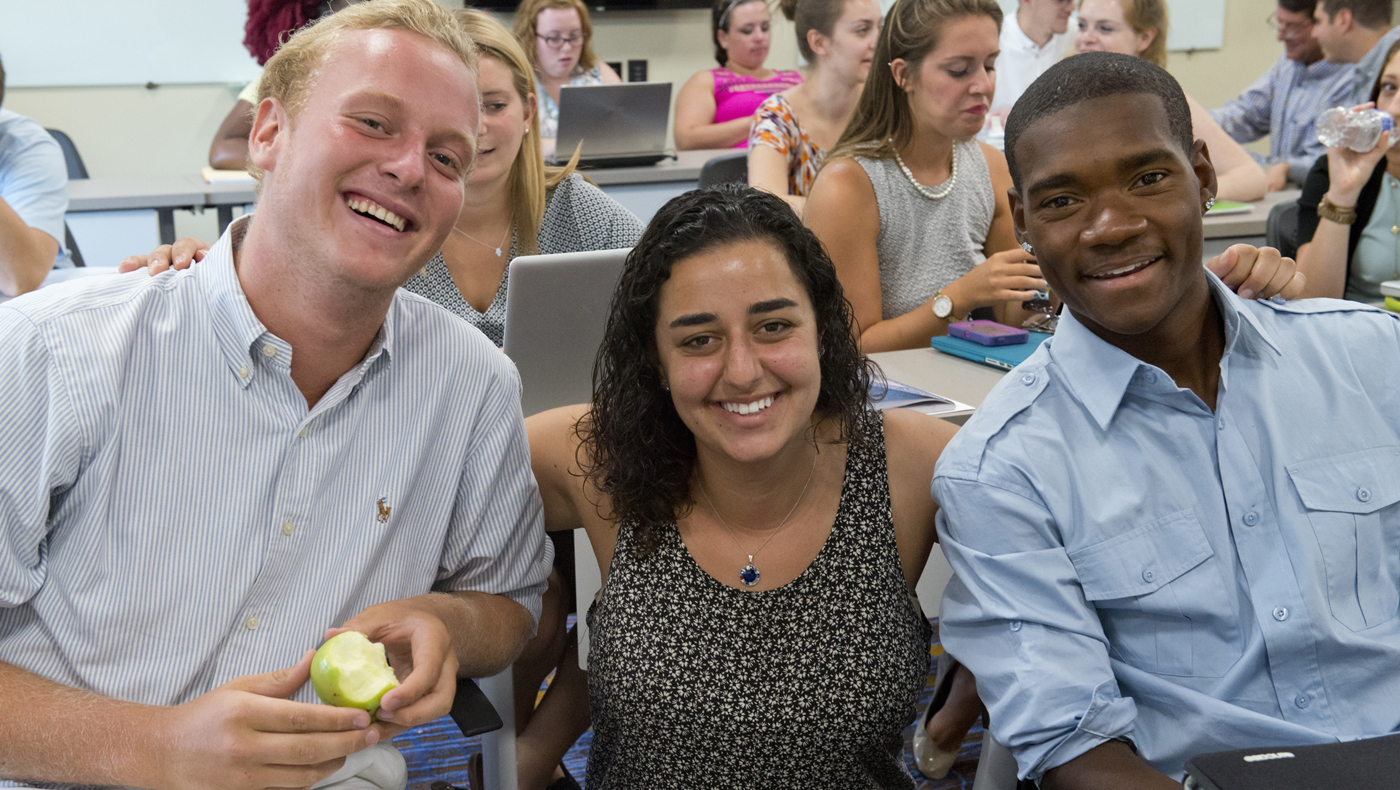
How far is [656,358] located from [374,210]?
16.8 inches

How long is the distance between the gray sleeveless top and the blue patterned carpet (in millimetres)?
950

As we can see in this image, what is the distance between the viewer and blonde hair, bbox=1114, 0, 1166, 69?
4312 millimetres

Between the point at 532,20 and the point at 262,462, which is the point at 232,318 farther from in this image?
the point at 532,20

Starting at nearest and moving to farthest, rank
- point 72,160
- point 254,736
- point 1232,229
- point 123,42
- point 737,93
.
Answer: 1. point 254,736
2. point 1232,229
3. point 72,160
4. point 737,93
5. point 123,42

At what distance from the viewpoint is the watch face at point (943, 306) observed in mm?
2506

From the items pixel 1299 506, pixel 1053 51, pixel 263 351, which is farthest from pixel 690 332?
pixel 1053 51

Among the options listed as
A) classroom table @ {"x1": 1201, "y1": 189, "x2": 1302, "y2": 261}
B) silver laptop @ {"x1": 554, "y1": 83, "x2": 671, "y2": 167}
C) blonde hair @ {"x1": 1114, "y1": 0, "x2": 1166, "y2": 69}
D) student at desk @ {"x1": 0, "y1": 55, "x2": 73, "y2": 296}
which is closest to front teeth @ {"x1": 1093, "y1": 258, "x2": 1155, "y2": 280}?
classroom table @ {"x1": 1201, "y1": 189, "x2": 1302, "y2": 261}

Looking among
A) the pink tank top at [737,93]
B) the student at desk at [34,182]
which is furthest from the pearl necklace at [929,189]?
the pink tank top at [737,93]

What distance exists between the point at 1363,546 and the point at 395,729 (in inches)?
42.9

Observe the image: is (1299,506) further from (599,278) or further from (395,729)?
(599,278)

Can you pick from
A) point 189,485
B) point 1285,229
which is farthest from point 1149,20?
point 189,485

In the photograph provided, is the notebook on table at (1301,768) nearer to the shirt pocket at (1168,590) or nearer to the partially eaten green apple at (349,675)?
the shirt pocket at (1168,590)

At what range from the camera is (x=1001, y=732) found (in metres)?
1.23

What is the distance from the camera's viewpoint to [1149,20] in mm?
4375
